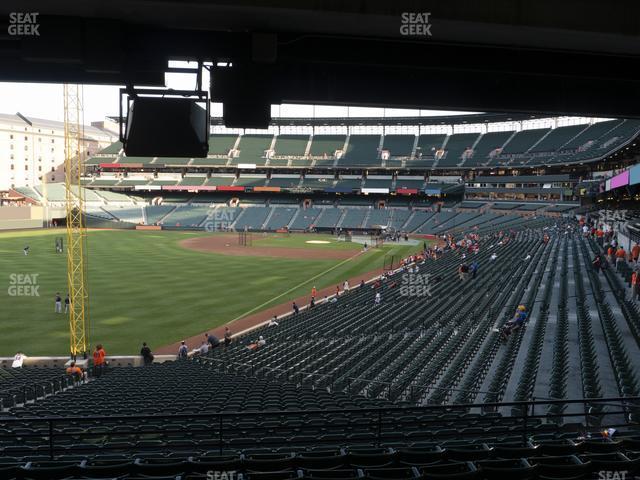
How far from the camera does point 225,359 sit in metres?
17.7

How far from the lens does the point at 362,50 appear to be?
5.85 meters

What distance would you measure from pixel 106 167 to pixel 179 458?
334 ft

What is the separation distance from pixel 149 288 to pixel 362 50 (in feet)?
97.7

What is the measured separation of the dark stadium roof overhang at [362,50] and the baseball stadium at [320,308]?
28 mm

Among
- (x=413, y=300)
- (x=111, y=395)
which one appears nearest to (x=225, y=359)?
(x=111, y=395)

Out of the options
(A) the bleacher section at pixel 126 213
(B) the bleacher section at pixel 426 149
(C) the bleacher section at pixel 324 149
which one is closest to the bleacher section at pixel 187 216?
(A) the bleacher section at pixel 126 213

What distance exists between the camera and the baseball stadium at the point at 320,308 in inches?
199

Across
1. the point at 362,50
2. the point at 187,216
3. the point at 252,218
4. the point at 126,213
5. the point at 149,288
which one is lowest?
the point at 149,288

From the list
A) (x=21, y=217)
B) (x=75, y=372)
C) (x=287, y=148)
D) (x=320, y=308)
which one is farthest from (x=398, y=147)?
(x=75, y=372)

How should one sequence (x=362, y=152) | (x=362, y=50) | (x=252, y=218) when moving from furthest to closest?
(x=362, y=152)
(x=252, y=218)
(x=362, y=50)

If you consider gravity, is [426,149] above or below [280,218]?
A: above

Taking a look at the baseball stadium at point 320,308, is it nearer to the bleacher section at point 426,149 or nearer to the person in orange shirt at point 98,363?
the person in orange shirt at point 98,363

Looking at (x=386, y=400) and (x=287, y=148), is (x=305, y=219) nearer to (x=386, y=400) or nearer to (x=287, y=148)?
(x=287, y=148)

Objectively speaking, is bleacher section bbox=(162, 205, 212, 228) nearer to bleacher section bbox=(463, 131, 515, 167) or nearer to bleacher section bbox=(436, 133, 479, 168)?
bleacher section bbox=(436, 133, 479, 168)
